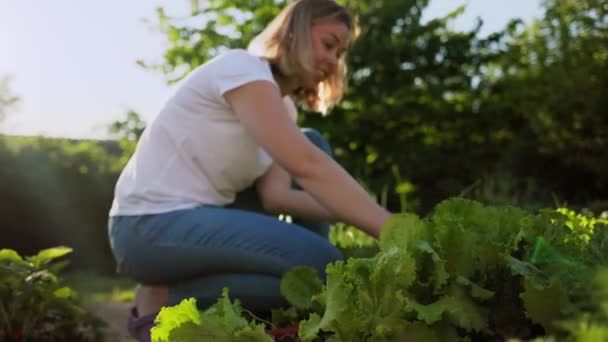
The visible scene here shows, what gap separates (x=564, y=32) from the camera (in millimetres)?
13344

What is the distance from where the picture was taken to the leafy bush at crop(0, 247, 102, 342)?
3107 millimetres

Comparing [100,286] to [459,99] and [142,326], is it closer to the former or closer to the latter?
[142,326]

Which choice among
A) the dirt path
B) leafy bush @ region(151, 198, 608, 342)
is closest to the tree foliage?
the dirt path

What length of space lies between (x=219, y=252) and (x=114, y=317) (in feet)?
7.97

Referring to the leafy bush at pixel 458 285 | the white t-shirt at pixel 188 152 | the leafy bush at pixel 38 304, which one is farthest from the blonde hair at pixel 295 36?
the leafy bush at pixel 458 285

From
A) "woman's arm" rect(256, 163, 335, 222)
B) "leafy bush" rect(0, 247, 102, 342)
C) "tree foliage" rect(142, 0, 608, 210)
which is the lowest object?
"tree foliage" rect(142, 0, 608, 210)

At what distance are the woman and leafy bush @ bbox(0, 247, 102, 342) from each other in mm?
519

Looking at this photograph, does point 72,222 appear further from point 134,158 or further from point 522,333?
point 522,333

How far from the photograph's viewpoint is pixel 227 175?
2.73 m

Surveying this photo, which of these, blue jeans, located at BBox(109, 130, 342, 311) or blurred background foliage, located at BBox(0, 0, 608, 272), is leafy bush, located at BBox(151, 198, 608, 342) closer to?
blue jeans, located at BBox(109, 130, 342, 311)

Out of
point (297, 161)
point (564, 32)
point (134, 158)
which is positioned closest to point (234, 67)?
point (297, 161)

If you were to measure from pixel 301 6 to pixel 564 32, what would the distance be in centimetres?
1153

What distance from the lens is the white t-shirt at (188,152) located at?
2.61 m

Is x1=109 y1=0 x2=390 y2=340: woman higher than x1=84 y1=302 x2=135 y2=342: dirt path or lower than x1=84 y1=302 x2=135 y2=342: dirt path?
higher
